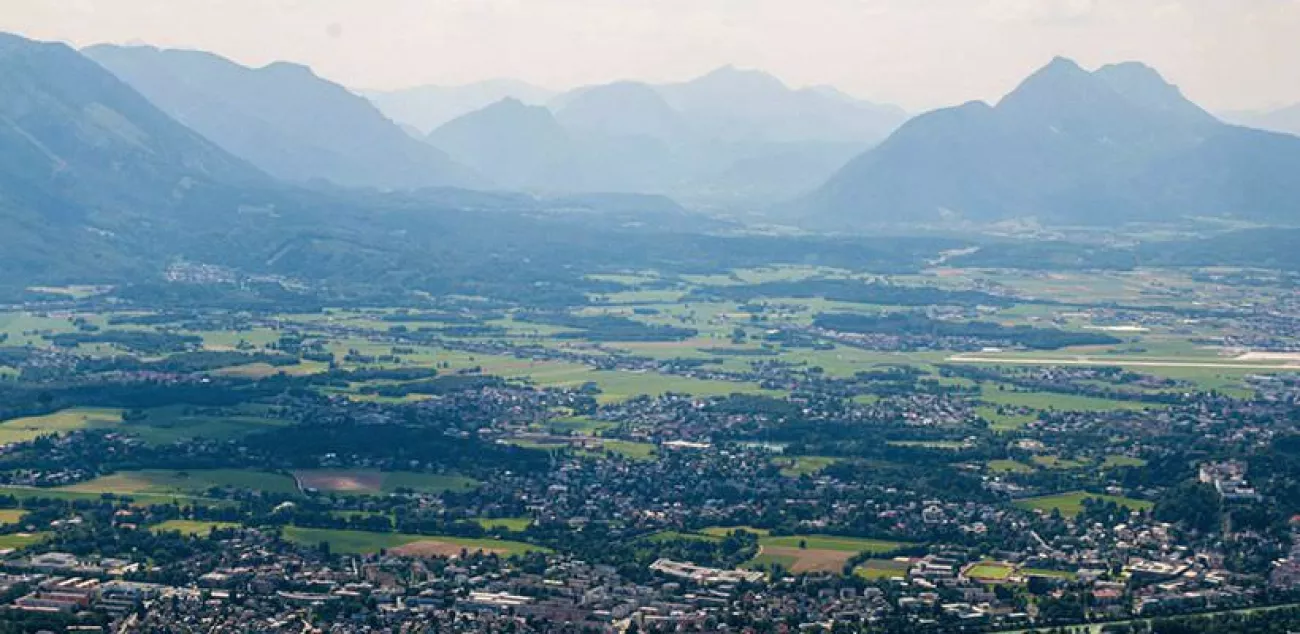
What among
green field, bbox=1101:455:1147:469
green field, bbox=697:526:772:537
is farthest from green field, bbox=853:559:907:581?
green field, bbox=1101:455:1147:469

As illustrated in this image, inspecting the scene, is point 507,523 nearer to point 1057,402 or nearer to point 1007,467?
point 1007,467

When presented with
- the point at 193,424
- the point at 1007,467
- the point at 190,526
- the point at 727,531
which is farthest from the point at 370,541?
the point at 1007,467

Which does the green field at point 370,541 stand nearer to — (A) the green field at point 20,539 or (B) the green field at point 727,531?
(B) the green field at point 727,531

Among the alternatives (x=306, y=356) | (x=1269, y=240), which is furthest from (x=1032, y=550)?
(x=1269, y=240)

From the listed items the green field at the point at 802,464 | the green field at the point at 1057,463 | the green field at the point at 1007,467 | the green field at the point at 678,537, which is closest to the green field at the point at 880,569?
the green field at the point at 678,537

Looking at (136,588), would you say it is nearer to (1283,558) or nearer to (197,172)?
(1283,558)

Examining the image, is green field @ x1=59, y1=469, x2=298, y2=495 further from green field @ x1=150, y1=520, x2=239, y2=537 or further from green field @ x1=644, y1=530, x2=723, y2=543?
green field @ x1=644, y1=530, x2=723, y2=543
